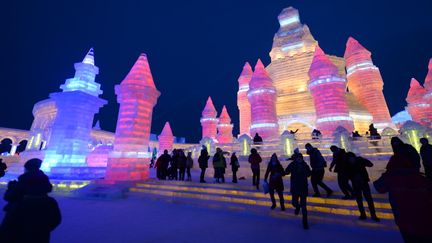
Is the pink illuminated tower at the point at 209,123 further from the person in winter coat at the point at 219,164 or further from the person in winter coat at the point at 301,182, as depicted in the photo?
the person in winter coat at the point at 301,182

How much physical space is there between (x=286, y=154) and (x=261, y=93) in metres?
9.14

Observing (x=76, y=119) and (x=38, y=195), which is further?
(x=76, y=119)

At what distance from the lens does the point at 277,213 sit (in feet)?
18.4

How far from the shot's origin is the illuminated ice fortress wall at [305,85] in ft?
64.2

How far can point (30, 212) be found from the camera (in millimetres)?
2256

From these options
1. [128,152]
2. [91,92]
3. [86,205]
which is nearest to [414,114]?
[128,152]

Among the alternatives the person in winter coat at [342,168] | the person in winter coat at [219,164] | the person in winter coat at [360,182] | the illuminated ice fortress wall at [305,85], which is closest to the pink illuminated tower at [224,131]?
the illuminated ice fortress wall at [305,85]

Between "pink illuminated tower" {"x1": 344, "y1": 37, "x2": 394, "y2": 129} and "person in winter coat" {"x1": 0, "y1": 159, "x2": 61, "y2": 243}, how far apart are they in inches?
977

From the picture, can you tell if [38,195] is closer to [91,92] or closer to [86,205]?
[86,205]

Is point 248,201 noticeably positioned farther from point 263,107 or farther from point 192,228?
point 263,107

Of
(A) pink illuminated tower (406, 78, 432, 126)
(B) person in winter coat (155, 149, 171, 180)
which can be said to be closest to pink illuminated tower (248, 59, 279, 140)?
(B) person in winter coat (155, 149, 171, 180)

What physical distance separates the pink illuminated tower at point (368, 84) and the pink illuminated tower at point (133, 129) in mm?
21252

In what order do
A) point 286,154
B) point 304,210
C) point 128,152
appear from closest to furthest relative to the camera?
point 304,210 → point 128,152 → point 286,154

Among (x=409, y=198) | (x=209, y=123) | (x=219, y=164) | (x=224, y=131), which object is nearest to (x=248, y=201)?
(x=219, y=164)
